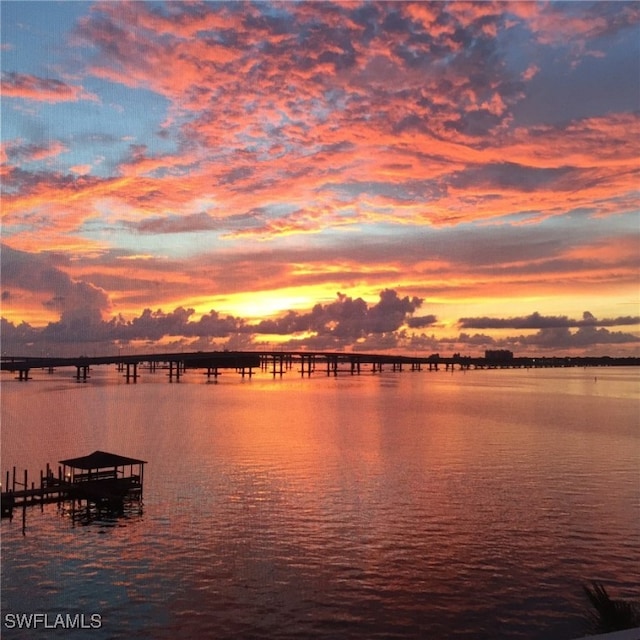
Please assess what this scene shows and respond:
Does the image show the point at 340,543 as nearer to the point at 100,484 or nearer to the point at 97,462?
the point at 100,484

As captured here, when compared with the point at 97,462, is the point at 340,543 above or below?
below

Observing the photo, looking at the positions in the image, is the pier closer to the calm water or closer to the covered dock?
the covered dock

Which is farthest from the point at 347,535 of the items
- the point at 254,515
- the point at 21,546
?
the point at 21,546

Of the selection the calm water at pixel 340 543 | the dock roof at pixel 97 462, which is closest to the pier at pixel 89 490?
the dock roof at pixel 97 462

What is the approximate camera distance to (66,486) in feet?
151

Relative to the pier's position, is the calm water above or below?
below

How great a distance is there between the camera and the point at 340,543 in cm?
3716

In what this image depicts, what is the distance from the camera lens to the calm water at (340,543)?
92.9ft

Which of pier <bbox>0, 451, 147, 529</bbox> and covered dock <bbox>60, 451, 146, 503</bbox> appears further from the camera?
covered dock <bbox>60, 451, 146, 503</bbox>

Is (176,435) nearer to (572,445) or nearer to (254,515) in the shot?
(254,515)

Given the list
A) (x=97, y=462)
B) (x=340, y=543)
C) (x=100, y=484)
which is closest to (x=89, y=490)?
(x=100, y=484)

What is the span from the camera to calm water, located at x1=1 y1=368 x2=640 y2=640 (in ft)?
92.9

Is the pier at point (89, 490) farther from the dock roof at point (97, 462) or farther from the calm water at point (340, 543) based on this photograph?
the calm water at point (340, 543)

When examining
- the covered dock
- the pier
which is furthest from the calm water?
the covered dock
